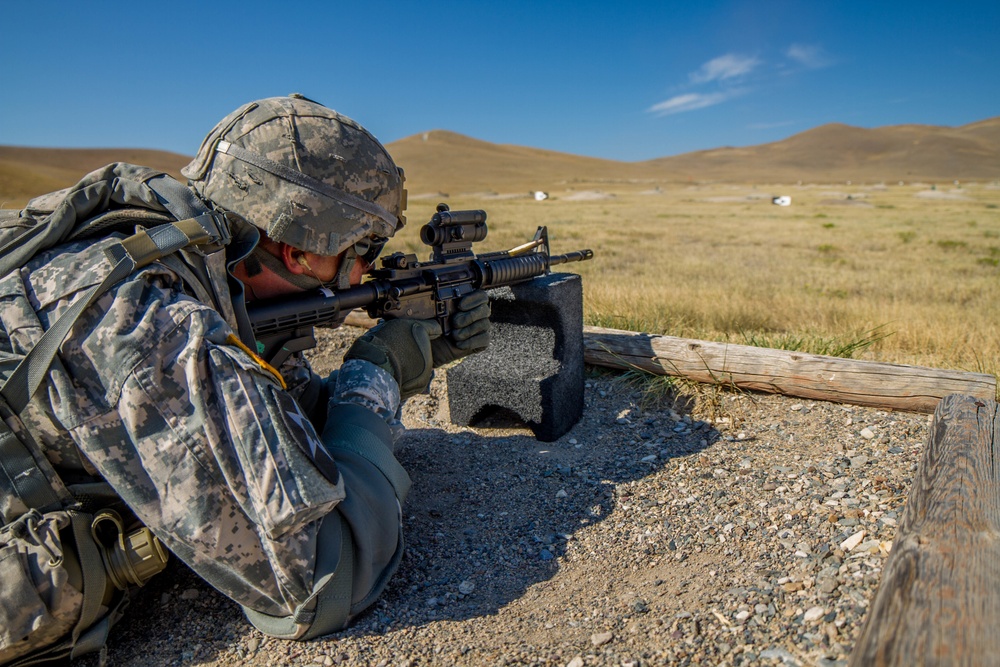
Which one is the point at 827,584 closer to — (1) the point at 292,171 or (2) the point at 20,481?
(1) the point at 292,171

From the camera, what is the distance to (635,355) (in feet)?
15.7

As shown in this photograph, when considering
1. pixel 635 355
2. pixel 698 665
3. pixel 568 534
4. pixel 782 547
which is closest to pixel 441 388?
pixel 635 355

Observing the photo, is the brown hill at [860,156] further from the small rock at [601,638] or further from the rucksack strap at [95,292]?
the rucksack strap at [95,292]

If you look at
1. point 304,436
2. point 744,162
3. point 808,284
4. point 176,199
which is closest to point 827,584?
point 304,436

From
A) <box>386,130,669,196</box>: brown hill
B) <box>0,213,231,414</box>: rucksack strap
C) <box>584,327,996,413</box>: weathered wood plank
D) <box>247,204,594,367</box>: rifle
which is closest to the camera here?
<box>0,213,231,414</box>: rucksack strap

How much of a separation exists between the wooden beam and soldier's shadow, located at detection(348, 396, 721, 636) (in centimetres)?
47

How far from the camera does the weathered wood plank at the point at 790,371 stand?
12.7 ft

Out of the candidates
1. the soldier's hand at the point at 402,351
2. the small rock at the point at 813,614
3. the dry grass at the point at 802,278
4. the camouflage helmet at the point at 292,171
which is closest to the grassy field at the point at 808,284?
the dry grass at the point at 802,278

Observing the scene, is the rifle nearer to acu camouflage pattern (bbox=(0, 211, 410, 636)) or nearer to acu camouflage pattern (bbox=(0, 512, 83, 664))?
acu camouflage pattern (bbox=(0, 211, 410, 636))

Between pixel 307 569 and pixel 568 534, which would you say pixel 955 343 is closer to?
pixel 568 534

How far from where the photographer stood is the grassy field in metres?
5.81

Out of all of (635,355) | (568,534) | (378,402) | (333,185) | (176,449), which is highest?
(333,185)

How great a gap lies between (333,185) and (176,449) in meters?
1.25

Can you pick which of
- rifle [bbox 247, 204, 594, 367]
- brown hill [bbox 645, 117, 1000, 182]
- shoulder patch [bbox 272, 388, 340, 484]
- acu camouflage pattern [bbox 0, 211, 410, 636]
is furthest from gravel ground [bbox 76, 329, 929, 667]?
brown hill [bbox 645, 117, 1000, 182]
